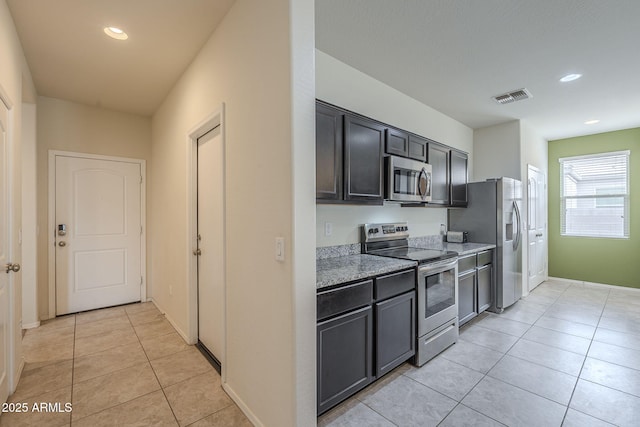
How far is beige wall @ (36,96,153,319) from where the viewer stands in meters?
3.45

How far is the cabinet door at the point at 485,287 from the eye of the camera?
3.43 metres

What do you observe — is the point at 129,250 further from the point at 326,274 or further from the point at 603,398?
the point at 603,398

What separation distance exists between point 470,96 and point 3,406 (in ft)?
16.5

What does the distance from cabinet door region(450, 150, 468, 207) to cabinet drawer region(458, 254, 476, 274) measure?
32.0 inches

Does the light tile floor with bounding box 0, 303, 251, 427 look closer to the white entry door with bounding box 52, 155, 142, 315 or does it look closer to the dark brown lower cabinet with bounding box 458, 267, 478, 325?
the white entry door with bounding box 52, 155, 142, 315

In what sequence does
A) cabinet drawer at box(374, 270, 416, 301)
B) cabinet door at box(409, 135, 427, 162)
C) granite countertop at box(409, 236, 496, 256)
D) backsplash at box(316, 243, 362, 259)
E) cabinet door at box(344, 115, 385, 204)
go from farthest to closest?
granite countertop at box(409, 236, 496, 256) < cabinet door at box(409, 135, 427, 162) < backsplash at box(316, 243, 362, 259) < cabinet door at box(344, 115, 385, 204) < cabinet drawer at box(374, 270, 416, 301)

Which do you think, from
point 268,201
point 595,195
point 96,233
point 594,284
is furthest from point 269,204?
point 594,284

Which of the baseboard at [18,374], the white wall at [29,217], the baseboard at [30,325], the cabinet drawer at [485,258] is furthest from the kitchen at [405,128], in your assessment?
the baseboard at [30,325]

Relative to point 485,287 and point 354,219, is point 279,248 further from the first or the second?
point 485,287

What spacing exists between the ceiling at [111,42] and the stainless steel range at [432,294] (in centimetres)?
233

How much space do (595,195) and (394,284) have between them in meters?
5.20

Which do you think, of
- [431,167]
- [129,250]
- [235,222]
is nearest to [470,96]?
[431,167]

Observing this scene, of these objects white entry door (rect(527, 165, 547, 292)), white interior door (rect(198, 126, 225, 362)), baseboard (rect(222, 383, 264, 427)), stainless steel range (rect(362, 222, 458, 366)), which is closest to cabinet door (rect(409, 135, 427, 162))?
stainless steel range (rect(362, 222, 458, 366))

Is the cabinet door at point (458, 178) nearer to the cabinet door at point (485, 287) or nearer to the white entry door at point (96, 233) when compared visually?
the cabinet door at point (485, 287)
